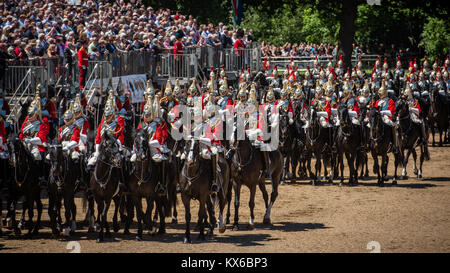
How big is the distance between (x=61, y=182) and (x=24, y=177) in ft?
3.16

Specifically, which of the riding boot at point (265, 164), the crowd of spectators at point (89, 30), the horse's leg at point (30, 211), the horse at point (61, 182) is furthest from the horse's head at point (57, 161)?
the crowd of spectators at point (89, 30)

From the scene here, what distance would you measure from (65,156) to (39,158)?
0.81 meters

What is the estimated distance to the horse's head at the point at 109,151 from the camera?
14094 millimetres

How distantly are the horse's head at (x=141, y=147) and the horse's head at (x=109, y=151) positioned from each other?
1.27 ft

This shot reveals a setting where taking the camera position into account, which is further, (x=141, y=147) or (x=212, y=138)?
(x=212, y=138)

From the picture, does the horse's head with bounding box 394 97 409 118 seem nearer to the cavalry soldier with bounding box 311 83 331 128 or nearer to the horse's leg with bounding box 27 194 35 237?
the cavalry soldier with bounding box 311 83 331 128

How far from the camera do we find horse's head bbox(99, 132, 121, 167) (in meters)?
14.1

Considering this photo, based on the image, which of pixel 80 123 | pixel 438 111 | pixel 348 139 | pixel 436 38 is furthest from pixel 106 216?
pixel 436 38

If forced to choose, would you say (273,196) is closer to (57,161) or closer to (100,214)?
(100,214)

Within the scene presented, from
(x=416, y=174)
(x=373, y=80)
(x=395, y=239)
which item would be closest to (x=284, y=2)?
(x=373, y=80)

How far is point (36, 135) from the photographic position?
1519 cm

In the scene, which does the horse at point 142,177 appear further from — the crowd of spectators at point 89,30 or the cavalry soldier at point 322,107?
the cavalry soldier at point 322,107

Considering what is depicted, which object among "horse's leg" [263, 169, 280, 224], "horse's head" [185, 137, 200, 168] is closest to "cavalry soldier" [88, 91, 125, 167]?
"horse's head" [185, 137, 200, 168]

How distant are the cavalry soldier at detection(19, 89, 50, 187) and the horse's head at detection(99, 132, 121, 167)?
1.69m
